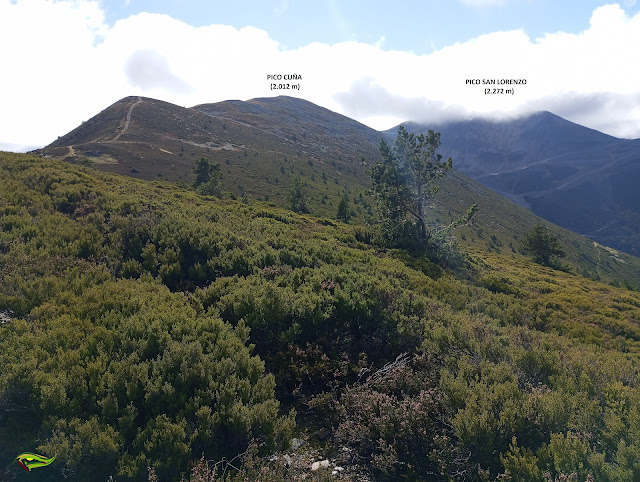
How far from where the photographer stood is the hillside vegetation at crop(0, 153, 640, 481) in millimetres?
4387

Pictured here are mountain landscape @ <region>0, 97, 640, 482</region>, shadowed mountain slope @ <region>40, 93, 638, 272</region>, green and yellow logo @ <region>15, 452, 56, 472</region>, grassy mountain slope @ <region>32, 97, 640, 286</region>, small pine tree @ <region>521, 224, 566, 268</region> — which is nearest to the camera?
green and yellow logo @ <region>15, 452, 56, 472</region>

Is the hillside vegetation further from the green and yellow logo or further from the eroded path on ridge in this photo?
the eroded path on ridge

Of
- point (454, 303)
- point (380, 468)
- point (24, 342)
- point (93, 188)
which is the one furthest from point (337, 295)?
point (93, 188)

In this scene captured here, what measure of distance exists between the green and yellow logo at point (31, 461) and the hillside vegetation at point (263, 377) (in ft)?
0.38

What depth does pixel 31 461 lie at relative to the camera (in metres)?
4.19

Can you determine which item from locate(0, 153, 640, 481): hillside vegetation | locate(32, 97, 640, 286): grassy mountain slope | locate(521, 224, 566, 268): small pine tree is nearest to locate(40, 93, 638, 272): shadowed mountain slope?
locate(32, 97, 640, 286): grassy mountain slope

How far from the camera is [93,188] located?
1595cm

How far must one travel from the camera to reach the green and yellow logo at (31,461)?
13.6ft

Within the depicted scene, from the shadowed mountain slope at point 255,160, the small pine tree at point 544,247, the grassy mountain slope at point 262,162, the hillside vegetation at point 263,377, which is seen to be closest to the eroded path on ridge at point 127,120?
the shadowed mountain slope at point 255,160

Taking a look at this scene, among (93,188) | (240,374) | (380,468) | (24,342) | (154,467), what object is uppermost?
(93,188)

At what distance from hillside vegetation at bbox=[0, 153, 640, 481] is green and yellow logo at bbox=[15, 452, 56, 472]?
4.6 inches

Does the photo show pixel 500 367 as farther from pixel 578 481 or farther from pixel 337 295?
pixel 337 295

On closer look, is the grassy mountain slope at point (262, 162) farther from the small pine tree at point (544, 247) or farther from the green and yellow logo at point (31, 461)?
the green and yellow logo at point (31, 461)

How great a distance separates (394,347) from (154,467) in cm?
510
